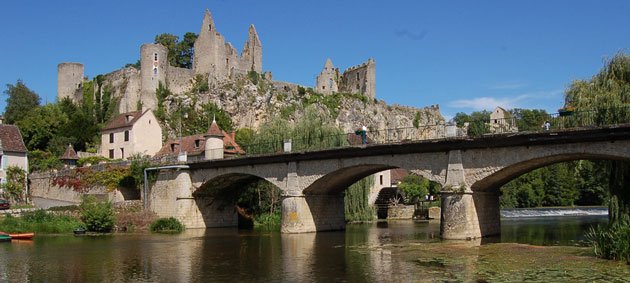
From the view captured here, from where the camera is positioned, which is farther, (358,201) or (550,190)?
(550,190)

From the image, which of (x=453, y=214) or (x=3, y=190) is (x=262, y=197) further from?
(x=453, y=214)

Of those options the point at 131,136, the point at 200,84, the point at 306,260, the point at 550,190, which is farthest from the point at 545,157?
the point at 200,84

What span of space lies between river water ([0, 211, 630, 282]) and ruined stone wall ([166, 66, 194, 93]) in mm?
48624

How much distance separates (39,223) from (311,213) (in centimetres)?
1641

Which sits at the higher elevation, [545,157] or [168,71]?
[168,71]

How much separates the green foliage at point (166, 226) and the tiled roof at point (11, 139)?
57.2 ft

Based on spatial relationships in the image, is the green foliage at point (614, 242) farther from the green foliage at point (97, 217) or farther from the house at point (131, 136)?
the house at point (131, 136)

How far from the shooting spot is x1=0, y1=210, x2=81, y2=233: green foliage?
38.2 m

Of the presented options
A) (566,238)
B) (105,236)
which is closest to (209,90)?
(105,236)

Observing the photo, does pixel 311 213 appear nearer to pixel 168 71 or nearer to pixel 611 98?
pixel 611 98

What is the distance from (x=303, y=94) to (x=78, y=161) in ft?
122

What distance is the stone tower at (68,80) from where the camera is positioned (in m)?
86.1

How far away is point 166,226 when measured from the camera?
4375cm

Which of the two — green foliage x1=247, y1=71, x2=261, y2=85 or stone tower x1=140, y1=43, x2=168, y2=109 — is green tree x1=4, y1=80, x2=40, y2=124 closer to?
stone tower x1=140, y1=43, x2=168, y2=109
